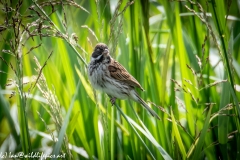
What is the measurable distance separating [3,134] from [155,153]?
146 cm

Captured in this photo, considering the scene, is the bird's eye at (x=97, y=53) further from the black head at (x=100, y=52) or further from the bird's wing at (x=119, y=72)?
the bird's wing at (x=119, y=72)

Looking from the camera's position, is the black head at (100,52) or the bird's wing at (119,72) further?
the bird's wing at (119,72)

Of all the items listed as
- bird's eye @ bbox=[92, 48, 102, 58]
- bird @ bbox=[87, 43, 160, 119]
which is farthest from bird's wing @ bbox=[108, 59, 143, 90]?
bird's eye @ bbox=[92, 48, 102, 58]

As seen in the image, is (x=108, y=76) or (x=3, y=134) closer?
(x=108, y=76)

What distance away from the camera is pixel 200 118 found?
258cm

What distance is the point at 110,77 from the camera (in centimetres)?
289

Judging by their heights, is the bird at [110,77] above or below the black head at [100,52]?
below

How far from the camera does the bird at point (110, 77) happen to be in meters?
2.68

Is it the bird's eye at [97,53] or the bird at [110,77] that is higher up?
the bird's eye at [97,53]

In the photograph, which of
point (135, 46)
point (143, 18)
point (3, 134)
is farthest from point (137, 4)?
point (3, 134)

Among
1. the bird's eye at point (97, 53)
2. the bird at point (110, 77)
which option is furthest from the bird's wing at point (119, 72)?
the bird's eye at point (97, 53)

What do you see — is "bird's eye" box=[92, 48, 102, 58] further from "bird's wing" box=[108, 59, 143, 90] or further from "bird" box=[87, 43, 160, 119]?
"bird's wing" box=[108, 59, 143, 90]

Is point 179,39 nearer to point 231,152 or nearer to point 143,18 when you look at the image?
point 143,18

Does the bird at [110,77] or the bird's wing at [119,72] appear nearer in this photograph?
the bird at [110,77]
